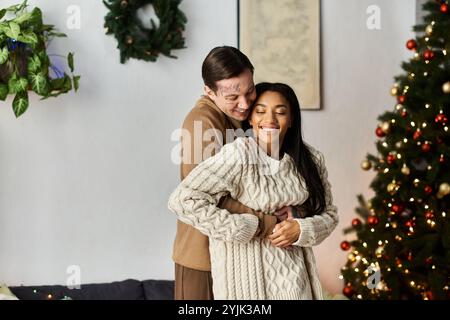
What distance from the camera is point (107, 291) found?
332cm

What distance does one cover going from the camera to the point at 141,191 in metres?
3.44

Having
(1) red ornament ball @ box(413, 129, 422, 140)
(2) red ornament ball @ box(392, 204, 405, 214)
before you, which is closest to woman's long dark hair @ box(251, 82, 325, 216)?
(1) red ornament ball @ box(413, 129, 422, 140)

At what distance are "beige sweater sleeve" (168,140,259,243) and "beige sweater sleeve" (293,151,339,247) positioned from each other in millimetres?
120

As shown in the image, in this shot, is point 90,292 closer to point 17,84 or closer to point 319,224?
point 17,84

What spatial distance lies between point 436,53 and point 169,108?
4.29ft

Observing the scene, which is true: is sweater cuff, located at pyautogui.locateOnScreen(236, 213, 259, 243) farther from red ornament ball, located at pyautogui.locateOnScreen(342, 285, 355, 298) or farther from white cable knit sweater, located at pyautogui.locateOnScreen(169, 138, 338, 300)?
red ornament ball, located at pyautogui.locateOnScreen(342, 285, 355, 298)

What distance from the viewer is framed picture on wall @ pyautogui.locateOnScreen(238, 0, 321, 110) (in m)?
3.47

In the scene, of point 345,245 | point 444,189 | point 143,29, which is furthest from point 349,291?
point 143,29

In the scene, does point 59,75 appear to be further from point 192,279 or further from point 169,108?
point 192,279

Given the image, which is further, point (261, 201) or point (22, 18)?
point (22, 18)

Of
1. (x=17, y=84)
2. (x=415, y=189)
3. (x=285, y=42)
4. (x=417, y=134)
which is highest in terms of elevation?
(x=285, y=42)

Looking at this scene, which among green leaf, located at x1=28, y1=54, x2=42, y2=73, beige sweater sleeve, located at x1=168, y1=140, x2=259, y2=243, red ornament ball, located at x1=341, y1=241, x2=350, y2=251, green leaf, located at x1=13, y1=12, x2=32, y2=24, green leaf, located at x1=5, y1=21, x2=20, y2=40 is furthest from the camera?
red ornament ball, located at x1=341, y1=241, x2=350, y2=251

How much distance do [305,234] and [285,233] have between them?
5cm
